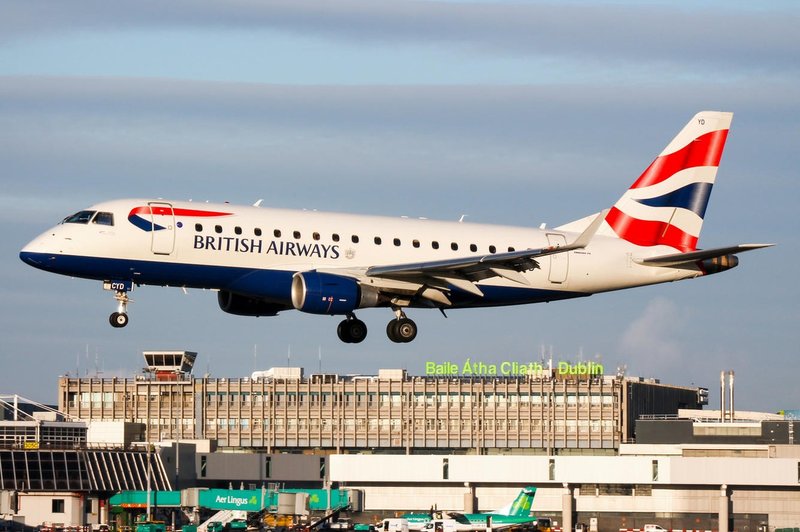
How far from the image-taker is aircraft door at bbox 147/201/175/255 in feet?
239

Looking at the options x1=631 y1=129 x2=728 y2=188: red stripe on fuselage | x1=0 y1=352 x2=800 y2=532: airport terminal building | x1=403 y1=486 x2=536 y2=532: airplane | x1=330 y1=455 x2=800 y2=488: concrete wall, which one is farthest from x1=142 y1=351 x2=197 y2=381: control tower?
x1=631 y1=129 x2=728 y2=188: red stripe on fuselage

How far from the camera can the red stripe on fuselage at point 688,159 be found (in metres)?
88.2

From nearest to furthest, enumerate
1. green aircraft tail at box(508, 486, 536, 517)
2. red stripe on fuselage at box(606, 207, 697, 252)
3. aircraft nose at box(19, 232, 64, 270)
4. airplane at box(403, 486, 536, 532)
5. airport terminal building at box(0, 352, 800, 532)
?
1. aircraft nose at box(19, 232, 64, 270)
2. red stripe on fuselage at box(606, 207, 697, 252)
3. airplane at box(403, 486, 536, 532)
4. green aircraft tail at box(508, 486, 536, 517)
5. airport terminal building at box(0, 352, 800, 532)

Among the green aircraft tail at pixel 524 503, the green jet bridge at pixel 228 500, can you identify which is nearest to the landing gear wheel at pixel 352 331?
the green aircraft tail at pixel 524 503

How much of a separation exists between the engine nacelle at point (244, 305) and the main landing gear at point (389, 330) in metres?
3.41

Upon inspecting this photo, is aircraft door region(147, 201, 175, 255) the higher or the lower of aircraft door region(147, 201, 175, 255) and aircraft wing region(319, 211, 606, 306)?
the higher

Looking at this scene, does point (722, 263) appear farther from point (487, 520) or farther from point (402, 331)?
point (487, 520)

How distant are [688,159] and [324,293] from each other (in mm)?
25967

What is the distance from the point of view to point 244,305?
79688 millimetres

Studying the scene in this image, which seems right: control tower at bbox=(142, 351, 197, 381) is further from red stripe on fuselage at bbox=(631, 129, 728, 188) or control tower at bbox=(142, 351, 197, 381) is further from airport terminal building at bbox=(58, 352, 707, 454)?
red stripe on fuselage at bbox=(631, 129, 728, 188)


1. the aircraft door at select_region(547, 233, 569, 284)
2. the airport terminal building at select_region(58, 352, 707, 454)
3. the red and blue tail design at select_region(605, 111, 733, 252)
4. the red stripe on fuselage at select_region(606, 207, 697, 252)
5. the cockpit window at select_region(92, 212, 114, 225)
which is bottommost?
the airport terminal building at select_region(58, 352, 707, 454)

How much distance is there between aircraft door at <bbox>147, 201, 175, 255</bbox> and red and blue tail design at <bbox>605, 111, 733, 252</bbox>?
26243mm

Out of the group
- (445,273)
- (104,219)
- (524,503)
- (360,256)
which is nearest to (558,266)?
(445,273)

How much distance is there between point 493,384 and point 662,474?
158 ft
